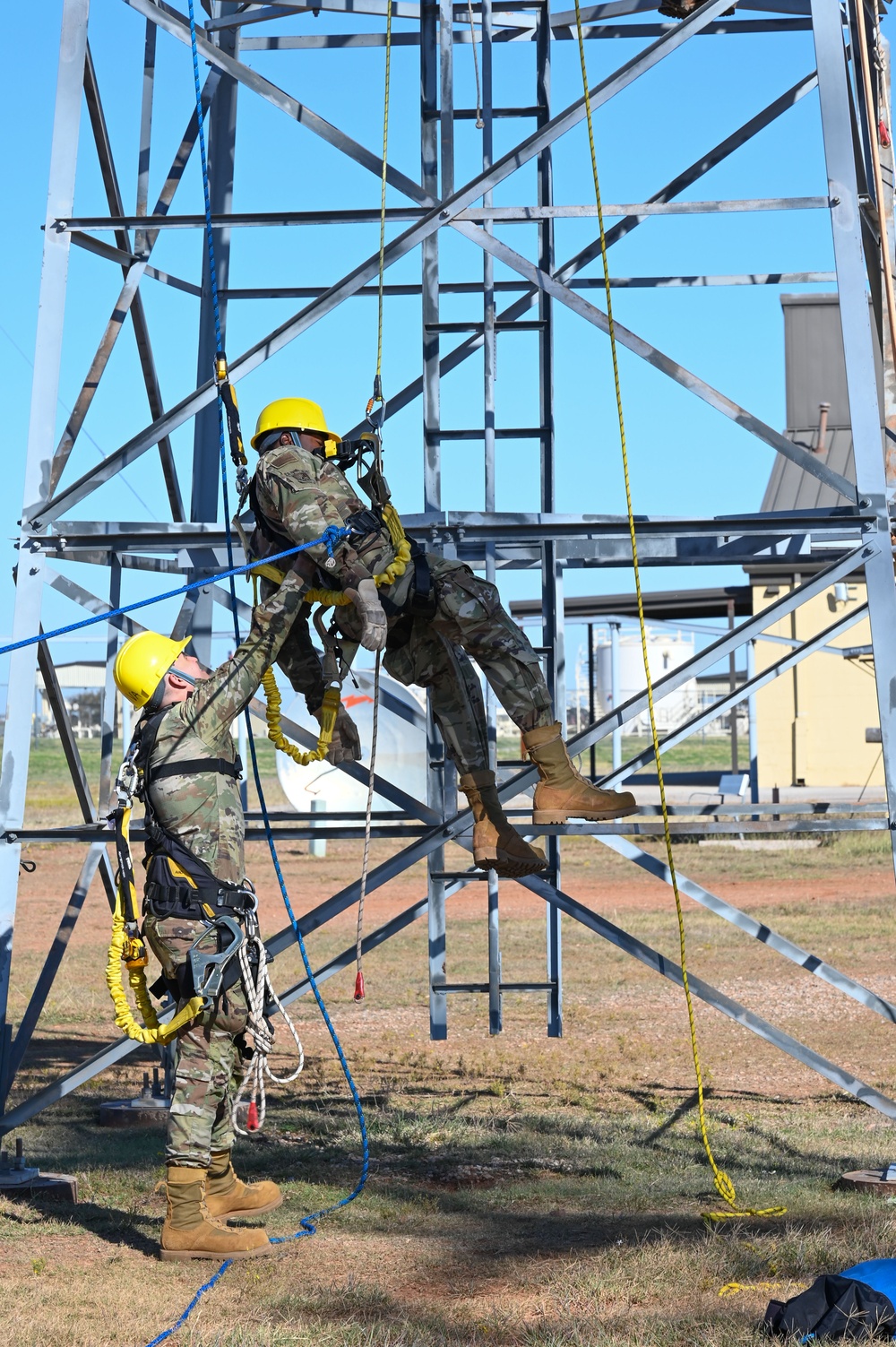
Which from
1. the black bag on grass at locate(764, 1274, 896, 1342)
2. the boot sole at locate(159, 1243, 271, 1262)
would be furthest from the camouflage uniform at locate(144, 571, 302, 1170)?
the black bag on grass at locate(764, 1274, 896, 1342)

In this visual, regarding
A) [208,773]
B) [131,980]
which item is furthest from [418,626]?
[131,980]

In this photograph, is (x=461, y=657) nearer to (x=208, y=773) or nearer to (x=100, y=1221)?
(x=208, y=773)

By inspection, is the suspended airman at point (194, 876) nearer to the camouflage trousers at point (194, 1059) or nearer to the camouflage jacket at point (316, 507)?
the camouflage trousers at point (194, 1059)

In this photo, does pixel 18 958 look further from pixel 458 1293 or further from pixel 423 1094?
pixel 458 1293

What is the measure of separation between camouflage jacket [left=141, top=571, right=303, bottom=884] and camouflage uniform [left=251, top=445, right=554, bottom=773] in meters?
0.58

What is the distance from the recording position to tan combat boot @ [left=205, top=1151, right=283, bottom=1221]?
251 inches

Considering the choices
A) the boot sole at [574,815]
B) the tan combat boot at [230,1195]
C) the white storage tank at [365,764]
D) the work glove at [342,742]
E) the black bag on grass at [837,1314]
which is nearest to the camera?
the black bag on grass at [837,1314]

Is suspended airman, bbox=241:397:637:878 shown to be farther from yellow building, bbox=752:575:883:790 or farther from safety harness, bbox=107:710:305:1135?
yellow building, bbox=752:575:883:790

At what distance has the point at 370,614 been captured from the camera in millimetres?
5965

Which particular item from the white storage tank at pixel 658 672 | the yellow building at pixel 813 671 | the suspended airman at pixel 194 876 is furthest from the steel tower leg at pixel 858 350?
the white storage tank at pixel 658 672

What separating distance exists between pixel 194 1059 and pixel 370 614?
195 centimetres

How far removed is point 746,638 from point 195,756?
274cm

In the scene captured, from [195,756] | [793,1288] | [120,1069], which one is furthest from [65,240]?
[120,1069]

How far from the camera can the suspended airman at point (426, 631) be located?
20.5ft
